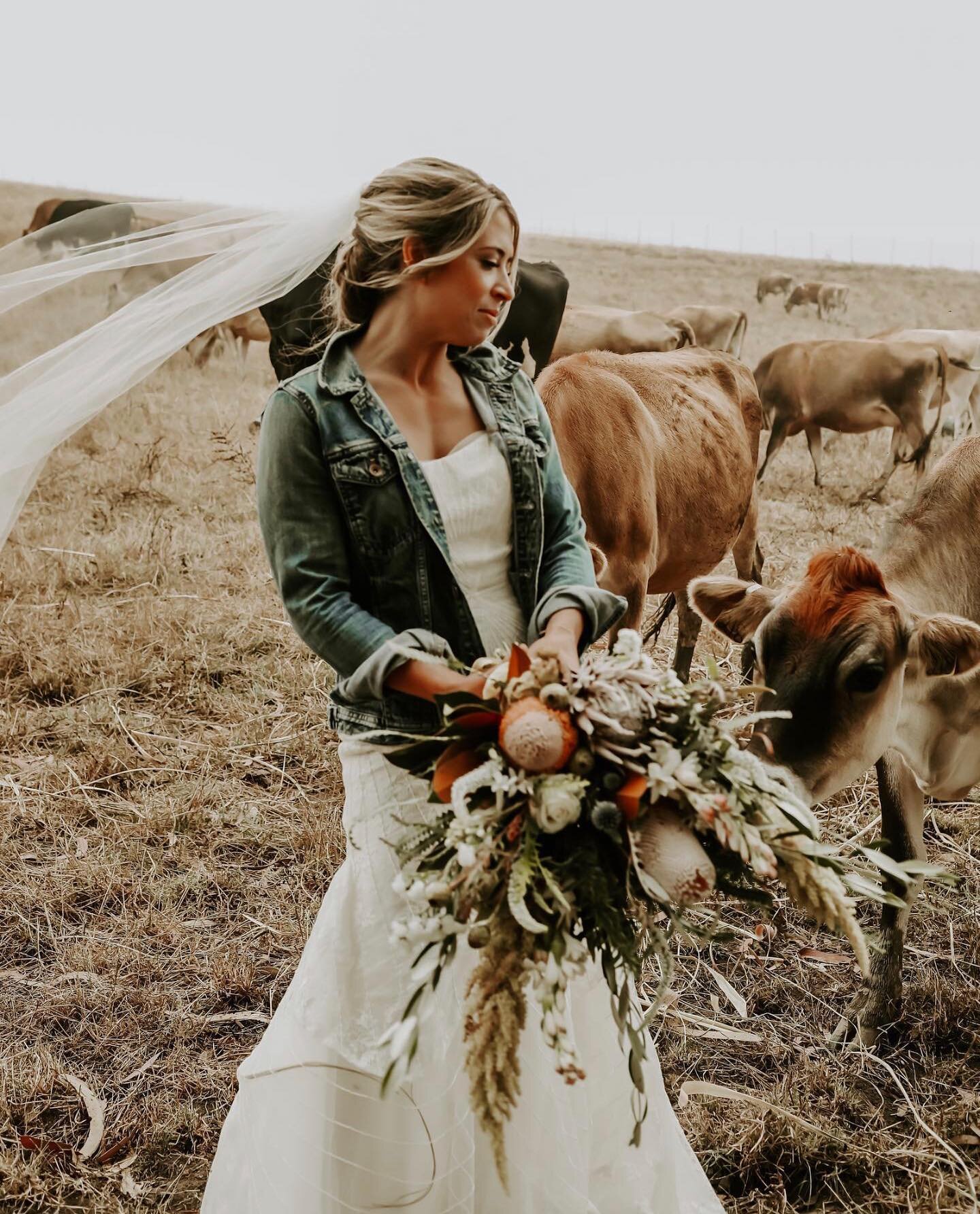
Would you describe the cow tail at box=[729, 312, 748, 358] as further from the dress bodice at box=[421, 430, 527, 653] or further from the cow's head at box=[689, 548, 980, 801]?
the dress bodice at box=[421, 430, 527, 653]

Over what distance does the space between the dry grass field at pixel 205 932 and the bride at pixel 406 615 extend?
69cm

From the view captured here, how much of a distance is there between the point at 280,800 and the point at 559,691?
118 inches

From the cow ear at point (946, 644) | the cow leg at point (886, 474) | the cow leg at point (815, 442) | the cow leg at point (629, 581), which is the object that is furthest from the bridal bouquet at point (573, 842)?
the cow leg at point (815, 442)

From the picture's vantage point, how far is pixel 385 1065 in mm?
1760

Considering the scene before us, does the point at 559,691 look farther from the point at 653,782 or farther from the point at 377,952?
the point at 377,952

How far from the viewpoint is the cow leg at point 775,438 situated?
887 cm

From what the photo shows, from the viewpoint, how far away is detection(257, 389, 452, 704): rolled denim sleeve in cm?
162

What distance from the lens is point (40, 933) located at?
3361mm

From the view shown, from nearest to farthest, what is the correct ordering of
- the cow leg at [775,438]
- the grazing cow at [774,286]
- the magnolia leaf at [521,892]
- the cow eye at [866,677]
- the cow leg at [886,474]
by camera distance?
the magnolia leaf at [521,892] → the cow eye at [866,677] → the cow leg at [886,474] → the cow leg at [775,438] → the grazing cow at [774,286]

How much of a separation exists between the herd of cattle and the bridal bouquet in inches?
18.6

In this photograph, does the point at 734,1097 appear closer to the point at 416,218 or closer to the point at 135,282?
the point at 416,218

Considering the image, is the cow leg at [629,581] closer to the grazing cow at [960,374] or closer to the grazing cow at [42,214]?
the grazing cow at [960,374]

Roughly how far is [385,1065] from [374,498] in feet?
3.11

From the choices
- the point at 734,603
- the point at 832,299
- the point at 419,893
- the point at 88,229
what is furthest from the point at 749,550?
the point at 832,299
